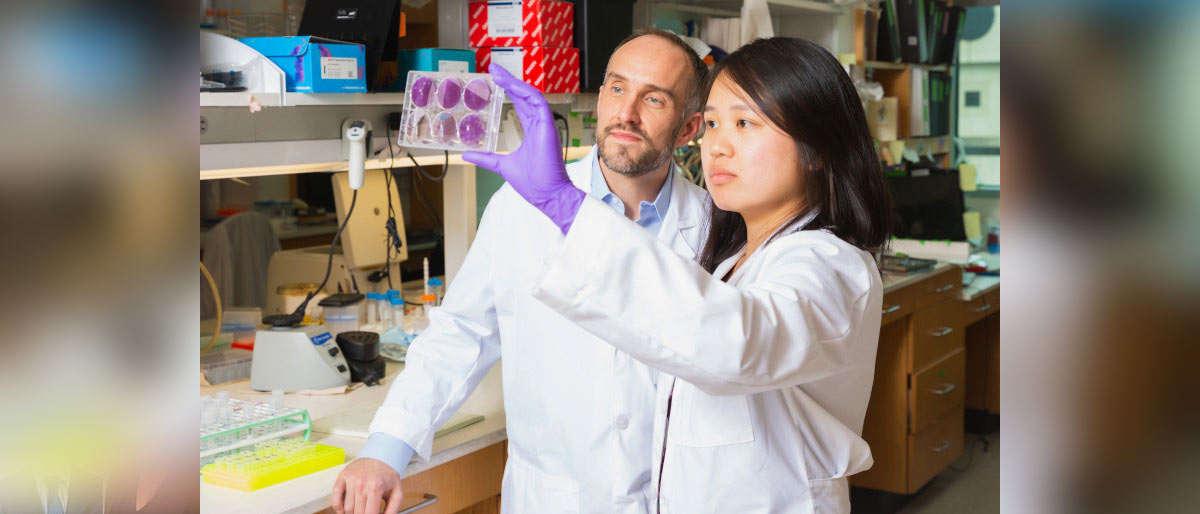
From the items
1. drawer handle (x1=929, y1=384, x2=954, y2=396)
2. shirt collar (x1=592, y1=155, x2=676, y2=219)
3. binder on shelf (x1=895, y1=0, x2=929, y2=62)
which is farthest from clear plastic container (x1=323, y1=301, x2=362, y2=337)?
binder on shelf (x1=895, y1=0, x2=929, y2=62)

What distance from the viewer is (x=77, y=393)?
323mm

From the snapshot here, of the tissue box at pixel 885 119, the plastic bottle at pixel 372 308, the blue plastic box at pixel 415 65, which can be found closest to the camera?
the blue plastic box at pixel 415 65

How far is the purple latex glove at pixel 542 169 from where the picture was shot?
104 cm

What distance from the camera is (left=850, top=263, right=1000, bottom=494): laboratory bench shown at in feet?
13.0

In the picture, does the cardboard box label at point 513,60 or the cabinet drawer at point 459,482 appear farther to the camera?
the cardboard box label at point 513,60

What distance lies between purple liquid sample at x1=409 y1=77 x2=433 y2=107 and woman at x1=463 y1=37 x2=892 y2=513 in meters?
1.08

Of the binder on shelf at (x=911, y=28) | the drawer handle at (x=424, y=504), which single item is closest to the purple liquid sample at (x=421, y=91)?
the drawer handle at (x=424, y=504)

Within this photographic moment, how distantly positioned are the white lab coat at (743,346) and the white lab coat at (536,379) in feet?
1.08

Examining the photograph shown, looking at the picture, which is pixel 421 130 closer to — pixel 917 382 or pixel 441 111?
pixel 441 111

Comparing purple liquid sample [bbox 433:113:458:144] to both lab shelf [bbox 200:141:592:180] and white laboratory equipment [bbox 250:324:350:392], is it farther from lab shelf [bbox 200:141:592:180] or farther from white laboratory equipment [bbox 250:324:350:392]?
white laboratory equipment [bbox 250:324:350:392]

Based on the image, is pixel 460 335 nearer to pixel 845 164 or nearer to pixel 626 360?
pixel 626 360

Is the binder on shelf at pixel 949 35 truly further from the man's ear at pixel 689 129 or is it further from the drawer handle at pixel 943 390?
the man's ear at pixel 689 129

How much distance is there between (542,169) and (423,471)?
1052 millimetres

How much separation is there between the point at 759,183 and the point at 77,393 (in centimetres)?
101
